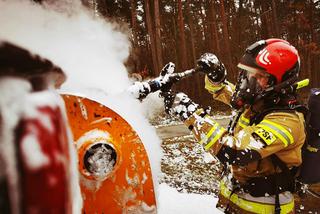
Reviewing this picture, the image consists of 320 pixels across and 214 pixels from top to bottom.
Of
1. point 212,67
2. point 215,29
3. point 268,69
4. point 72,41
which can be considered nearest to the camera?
point 72,41

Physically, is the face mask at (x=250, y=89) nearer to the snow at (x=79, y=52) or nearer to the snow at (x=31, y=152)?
the snow at (x=79, y=52)

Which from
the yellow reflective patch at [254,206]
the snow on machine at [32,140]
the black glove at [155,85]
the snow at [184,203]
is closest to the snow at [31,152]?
the snow on machine at [32,140]

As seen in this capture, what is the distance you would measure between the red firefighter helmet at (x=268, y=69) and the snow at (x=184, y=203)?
82.0 inches

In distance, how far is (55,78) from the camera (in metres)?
0.98

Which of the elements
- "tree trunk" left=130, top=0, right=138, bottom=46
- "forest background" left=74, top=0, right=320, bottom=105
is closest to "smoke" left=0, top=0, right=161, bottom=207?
"forest background" left=74, top=0, right=320, bottom=105

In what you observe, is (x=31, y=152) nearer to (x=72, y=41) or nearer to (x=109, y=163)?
(x=109, y=163)

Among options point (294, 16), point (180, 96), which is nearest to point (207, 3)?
point (294, 16)

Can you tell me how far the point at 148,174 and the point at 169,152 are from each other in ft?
21.2

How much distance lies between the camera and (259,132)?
8.12ft

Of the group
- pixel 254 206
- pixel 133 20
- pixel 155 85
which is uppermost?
pixel 133 20

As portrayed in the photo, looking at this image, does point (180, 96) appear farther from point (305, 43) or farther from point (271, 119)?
point (305, 43)

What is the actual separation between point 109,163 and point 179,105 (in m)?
1.25

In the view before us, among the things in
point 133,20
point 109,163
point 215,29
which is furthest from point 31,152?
point 215,29

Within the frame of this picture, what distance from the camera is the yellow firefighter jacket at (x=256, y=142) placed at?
246 centimetres
